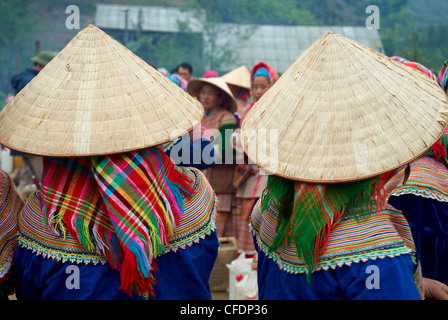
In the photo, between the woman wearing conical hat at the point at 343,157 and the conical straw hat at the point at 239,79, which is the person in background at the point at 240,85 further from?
the woman wearing conical hat at the point at 343,157

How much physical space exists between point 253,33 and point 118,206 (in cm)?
1217

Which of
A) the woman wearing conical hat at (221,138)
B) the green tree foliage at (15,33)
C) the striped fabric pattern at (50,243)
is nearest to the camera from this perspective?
the striped fabric pattern at (50,243)

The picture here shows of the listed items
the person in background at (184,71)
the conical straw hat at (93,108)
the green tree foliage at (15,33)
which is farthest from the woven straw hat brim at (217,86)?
the green tree foliage at (15,33)

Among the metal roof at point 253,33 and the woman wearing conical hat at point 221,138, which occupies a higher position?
the metal roof at point 253,33

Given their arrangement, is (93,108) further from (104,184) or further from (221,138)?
(221,138)

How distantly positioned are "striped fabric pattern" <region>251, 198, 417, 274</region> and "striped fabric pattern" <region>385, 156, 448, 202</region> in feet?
1.88

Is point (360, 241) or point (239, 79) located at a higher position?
point (239, 79)

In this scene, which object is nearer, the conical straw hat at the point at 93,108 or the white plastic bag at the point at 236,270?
the conical straw hat at the point at 93,108

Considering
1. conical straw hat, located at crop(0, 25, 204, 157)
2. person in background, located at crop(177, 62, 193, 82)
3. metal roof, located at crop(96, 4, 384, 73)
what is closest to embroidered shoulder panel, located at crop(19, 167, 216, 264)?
conical straw hat, located at crop(0, 25, 204, 157)

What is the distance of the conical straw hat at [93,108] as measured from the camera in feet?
6.40

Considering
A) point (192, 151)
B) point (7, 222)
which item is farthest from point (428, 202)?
point (7, 222)

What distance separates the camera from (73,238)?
7.06ft
